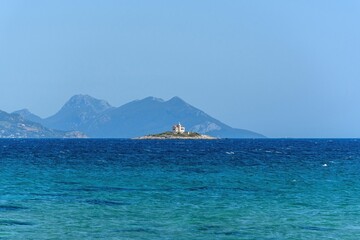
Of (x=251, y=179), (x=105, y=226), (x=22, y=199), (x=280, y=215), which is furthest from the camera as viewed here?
(x=251, y=179)

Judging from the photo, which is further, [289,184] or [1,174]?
[1,174]

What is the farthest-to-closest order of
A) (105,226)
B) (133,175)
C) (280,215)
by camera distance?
(133,175), (280,215), (105,226)

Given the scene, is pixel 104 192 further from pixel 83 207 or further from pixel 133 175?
pixel 133 175

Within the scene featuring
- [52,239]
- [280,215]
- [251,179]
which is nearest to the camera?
[52,239]

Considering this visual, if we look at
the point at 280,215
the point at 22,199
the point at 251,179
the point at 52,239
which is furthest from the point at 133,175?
the point at 52,239

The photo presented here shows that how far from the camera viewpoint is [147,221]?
46.5m

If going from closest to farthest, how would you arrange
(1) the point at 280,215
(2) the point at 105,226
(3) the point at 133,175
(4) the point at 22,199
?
(2) the point at 105,226 → (1) the point at 280,215 → (4) the point at 22,199 → (3) the point at 133,175

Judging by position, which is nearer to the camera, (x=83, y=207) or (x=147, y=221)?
(x=147, y=221)

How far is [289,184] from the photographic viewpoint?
78500 mm

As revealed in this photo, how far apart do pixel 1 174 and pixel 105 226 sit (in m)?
49.7

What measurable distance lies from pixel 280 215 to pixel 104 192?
72.9 ft

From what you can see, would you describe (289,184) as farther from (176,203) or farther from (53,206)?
(53,206)

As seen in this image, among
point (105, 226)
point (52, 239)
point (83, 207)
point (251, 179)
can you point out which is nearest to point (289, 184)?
point (251, 179)

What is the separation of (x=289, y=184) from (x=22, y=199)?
33.8 metres
